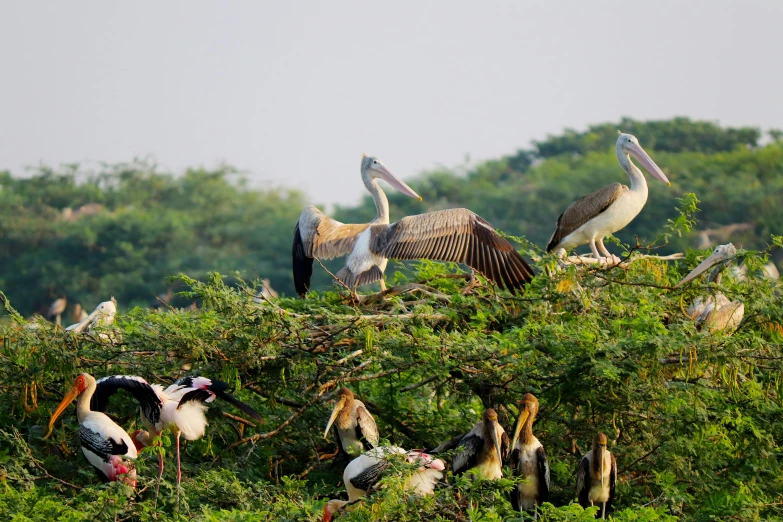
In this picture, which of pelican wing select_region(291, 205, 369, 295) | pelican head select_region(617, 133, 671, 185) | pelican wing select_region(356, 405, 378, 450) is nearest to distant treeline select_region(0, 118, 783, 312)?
pelican head select_region(617, 133, 671, 185)

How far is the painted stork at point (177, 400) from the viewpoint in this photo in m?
6.48

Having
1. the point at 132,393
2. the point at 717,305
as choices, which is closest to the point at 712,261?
the point at 717,305

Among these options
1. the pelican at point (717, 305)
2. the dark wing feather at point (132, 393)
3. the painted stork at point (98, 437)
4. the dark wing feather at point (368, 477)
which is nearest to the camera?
the dark wing feather at point (368, 477)

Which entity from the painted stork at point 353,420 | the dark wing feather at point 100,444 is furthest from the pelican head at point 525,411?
the dark wing feather at point 100,444

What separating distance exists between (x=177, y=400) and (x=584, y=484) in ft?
6.77

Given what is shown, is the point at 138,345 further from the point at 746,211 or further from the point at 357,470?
the point at 746,211

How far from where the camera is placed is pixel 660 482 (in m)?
6.20

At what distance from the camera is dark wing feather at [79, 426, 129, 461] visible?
20.9 ft

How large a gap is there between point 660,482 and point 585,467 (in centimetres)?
36

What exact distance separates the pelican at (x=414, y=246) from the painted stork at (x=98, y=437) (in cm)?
174

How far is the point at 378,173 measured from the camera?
32.1 feet

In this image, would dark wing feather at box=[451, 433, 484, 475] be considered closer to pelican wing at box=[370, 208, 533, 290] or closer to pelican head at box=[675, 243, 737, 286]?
pelican head at box=[675, 243, 737, 286]

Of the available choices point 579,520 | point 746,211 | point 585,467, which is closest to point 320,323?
point 585,467

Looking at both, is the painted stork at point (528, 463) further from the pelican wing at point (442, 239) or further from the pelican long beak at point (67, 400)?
the pelican long beak at point (67, 400)
